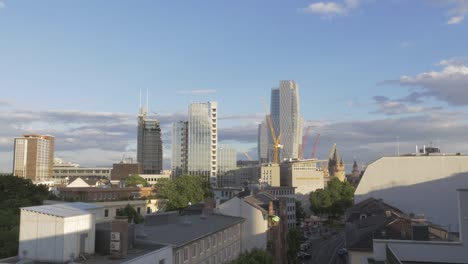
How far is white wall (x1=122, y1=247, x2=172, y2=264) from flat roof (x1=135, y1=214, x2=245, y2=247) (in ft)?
3.82

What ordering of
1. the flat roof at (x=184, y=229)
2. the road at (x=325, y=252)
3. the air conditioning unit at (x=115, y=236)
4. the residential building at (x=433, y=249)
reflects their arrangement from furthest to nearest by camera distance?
the road at (x=325, y=252)
the flat roof at (x=184, y=229)
the air conditioning unit at (x=115, y=236)
the residential building at (x=433, y=249)

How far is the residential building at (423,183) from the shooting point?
2987 inches

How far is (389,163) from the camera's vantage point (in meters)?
83.8

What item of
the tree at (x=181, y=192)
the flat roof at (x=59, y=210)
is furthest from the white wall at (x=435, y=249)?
the tree at (x=181, y=192)

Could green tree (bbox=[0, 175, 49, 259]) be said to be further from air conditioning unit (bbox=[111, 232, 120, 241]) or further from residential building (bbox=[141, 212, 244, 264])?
air conditioning unit (bbox=[111, 232, 120, 241])

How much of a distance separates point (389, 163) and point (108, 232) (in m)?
62.4

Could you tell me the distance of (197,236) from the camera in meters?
46.5

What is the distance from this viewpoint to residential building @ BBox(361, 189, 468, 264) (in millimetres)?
28297

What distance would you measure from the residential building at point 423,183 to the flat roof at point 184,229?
111 feet

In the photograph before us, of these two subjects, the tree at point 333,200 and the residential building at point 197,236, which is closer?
the residential building at point 197,236

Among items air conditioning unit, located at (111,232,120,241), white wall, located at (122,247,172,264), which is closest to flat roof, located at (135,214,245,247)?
white wall, located at (122,247,172,264)

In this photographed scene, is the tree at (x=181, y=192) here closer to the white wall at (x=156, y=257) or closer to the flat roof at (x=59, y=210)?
the white wall at (x=156, y=257)

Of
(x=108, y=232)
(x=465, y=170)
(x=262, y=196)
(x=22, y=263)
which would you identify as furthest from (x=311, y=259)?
(x=22, y=263)

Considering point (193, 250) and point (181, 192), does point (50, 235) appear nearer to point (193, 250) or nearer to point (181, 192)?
point (193, 250)
